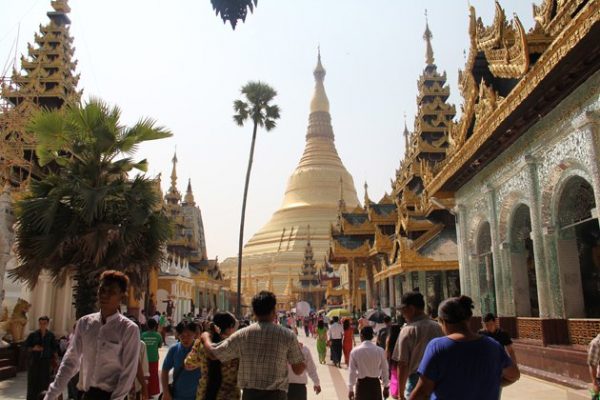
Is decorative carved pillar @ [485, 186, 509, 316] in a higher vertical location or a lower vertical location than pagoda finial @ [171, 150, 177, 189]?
lower

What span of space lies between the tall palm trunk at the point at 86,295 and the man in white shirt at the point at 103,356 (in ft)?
21.3

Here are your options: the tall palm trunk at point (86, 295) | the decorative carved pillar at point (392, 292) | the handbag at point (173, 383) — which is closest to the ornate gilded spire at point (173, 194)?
the decorative carved pillar at point (392, 292)

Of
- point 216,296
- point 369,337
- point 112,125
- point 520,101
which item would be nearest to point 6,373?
point 112,125

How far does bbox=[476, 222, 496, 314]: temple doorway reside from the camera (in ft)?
51.6

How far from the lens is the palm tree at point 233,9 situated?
489 centimetres

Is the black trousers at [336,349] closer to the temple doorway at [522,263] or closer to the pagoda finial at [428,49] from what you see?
the temple doorway at [522,263]

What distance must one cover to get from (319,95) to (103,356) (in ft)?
230

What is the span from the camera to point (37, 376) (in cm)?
840

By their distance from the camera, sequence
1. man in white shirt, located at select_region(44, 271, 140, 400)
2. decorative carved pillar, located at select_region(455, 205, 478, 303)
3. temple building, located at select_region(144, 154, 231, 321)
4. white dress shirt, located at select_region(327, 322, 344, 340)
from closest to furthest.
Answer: man in white shirt, located at select_region(44, 271, 140, 400) < white dress shirt, located at select_region(327, 322, 344, 340) < decorative carved pillar, located at select_region(455, 205, 478, 303) < temple building, located at select_region(144, 154, 231, 321)

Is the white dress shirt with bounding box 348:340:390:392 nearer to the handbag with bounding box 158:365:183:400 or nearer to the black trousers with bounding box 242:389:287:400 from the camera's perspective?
the handbag with bounding box 158:365:183:400

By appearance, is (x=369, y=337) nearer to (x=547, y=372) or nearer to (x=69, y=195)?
(x=547, y=372)

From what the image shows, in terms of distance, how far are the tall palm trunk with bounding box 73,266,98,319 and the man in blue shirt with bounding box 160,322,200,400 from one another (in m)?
4.84

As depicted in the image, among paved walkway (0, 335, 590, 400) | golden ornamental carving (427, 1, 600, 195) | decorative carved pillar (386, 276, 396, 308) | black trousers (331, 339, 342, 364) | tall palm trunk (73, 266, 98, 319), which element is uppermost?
golden ornamental carving (427, 1, 600, 195)

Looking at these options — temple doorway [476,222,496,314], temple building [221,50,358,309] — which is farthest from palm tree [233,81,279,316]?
temple building [221,50,358,309]
